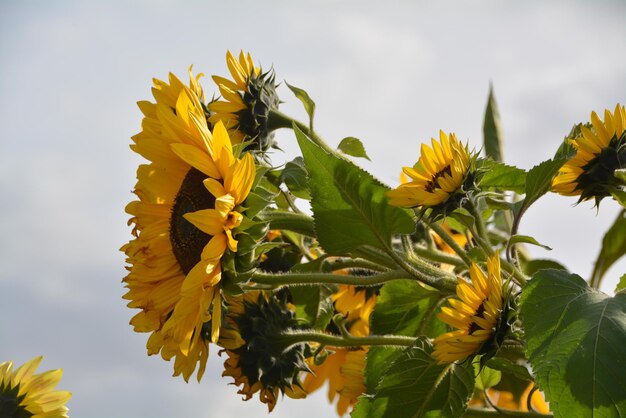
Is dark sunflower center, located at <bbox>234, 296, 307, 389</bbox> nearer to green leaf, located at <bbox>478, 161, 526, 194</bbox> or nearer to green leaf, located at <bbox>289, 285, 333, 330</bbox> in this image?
green leaf, located at <bbox>289, 285, 333, 330</bbox>

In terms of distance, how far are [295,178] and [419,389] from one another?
38 cm

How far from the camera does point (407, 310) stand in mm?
A: 1560

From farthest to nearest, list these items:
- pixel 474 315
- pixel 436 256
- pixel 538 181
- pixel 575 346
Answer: pixel 436 256 → pixel 538 181 → pixel 474 315 → pixel 575 346

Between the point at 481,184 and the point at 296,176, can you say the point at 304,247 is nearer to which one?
the point at 296,176

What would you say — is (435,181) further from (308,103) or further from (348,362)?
(348,362)

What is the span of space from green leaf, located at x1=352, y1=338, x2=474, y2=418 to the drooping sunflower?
0.25 meters

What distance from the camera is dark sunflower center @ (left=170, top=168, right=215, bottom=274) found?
4.80ft

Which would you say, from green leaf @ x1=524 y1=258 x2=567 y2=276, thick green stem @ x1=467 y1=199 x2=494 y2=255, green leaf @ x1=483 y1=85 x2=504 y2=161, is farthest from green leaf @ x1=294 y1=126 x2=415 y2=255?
green leaf @ x1=483 y1=85 x2=504 y2=161

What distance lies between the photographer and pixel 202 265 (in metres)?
1.27

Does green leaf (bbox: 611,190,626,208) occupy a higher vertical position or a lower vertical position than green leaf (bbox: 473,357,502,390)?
higher

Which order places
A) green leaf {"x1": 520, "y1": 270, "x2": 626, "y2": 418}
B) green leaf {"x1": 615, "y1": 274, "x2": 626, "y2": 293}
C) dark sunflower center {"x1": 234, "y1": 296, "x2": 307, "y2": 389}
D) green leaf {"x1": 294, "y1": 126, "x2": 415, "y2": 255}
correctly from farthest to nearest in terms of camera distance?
dark sunflower center {"x1": 234, "y1": 296, "x2": 307, "y2": 389}
green leaf {"x1": 615, "y1": 274, "x2": 626, "y2": 293}
green leaf {"x1": 294, "y1": 126, "x2": 415, "y2": 255}
green leaf {"x1": 520, "y1": 270, "x2": 626, "y2": 418}

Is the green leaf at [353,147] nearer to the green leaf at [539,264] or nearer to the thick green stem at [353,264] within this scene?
the thick green stem at [353,264]

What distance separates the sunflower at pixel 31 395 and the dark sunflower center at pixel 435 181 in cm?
81

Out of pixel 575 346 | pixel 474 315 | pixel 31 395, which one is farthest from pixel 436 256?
pixel 31 395
